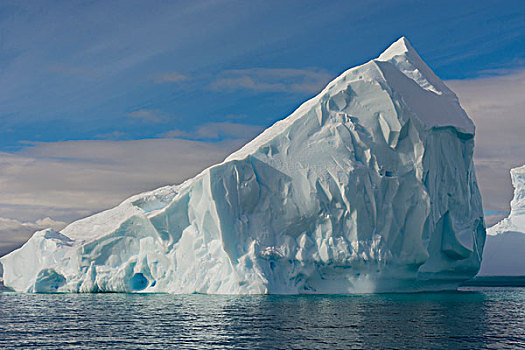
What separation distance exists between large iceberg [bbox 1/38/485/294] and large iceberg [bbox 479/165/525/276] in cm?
2673

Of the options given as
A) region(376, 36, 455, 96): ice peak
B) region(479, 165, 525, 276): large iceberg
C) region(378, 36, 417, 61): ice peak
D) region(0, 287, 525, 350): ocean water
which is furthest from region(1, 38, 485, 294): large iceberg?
region(479, 165, 525, 276): large iceberg

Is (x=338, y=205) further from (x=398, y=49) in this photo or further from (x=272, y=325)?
(x=398, y=49)

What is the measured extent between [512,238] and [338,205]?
3454 cm

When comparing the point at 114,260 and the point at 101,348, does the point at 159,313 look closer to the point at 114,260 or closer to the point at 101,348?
the point at 101,348

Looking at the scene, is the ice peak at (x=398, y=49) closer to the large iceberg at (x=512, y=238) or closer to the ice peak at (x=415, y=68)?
the ice peak at (x=415, y=68)

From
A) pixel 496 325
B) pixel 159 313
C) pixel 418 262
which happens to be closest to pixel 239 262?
pixel 159 313

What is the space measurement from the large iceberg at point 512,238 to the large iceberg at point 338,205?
26732 millimetres

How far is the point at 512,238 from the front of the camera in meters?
53.1

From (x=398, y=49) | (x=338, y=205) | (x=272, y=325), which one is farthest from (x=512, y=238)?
(x=272, y=325)

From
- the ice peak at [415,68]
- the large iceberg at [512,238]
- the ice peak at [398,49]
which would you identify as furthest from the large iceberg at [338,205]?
the large iceberg at [512,238]

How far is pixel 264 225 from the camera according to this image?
2505 centimetres

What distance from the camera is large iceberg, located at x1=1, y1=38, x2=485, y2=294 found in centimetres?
2475

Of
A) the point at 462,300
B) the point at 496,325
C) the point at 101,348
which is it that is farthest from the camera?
the point at 462,300

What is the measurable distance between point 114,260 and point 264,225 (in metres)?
9.82
